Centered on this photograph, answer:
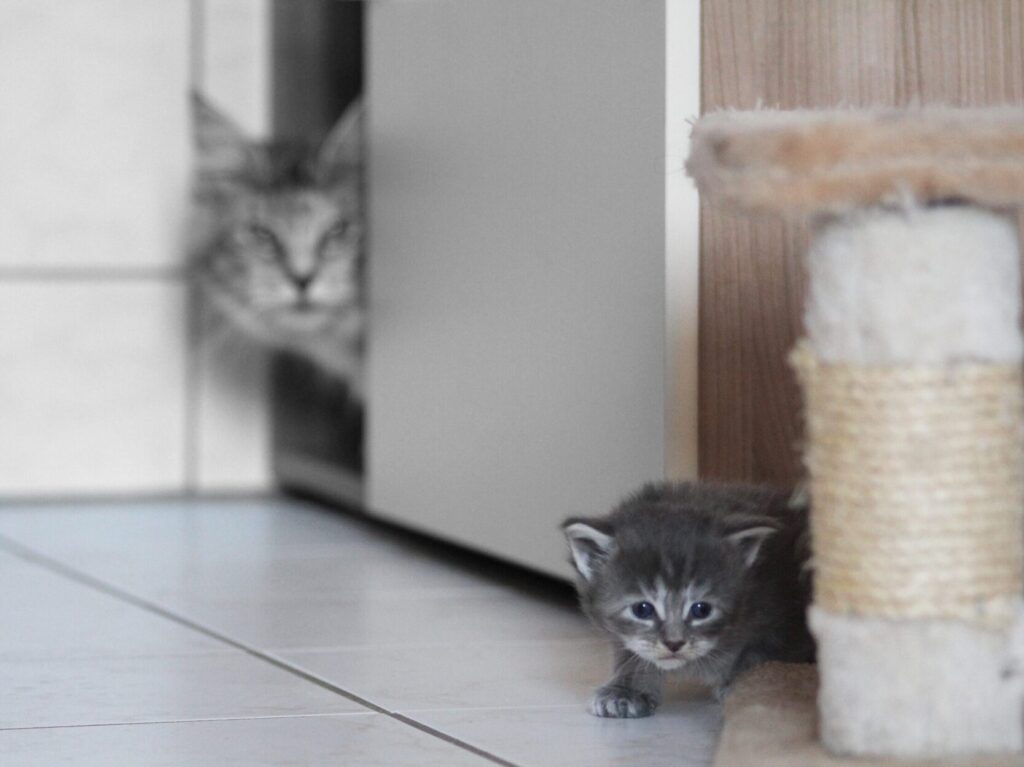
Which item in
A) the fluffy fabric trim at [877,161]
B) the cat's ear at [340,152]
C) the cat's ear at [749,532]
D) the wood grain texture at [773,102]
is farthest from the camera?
the cat's ear at [340,152]

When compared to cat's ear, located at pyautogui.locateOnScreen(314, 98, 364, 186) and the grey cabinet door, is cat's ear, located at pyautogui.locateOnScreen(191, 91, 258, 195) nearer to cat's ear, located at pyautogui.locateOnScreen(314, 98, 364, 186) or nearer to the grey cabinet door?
cat's ear, located at pyautogui.locateOnScreen(314, 98, 364, 186)

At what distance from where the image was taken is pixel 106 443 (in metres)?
2.93

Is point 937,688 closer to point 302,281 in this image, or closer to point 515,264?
point 515,264

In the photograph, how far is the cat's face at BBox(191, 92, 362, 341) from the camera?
2895 mm

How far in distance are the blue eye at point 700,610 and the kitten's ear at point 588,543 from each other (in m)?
→ 0.09

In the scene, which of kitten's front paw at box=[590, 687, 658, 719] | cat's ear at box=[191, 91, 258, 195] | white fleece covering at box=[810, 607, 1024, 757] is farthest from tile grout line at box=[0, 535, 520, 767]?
cat's ear at box=[191, 91, 258, 195]

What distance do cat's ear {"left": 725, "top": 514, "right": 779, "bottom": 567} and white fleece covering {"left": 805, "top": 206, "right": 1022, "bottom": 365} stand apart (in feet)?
0.93

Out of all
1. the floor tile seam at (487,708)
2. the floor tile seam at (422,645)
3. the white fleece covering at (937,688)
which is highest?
the white fleece covering at (937,688)

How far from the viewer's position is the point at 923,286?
1068 millimetres

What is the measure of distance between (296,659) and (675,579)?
45cm

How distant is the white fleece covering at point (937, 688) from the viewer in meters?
1.07

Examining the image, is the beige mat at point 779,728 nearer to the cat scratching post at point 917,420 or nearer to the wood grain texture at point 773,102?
the cat scratching post at point 917,420

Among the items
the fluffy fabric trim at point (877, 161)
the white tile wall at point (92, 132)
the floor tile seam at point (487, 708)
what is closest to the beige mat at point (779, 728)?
the floor tile seam at point (487, 708)

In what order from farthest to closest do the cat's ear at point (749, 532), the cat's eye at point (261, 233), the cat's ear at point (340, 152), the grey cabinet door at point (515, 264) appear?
the cat's eye at point (261, 233) → the cat's ear at point (340, 152) → the grey cabinet door at point (515, 264) → the cat's ear at point (749, 532)
